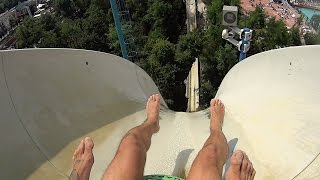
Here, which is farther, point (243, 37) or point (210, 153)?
point (243, 37)

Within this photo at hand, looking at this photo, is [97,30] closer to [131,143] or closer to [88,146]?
[88,146]

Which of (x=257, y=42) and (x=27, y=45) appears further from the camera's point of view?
(x=27, y=45)

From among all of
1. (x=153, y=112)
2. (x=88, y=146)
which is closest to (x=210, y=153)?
(x=88, y=146)

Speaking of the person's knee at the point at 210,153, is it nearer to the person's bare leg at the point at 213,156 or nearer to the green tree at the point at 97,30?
the person's bare leg at the point at 213,156

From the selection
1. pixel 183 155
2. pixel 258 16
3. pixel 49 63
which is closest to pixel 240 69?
pixel 183 155

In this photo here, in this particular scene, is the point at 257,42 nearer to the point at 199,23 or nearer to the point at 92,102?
the point at 199,23

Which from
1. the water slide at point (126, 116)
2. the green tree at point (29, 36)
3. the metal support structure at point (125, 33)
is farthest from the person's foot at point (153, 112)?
the green tree at point (29, 36)
